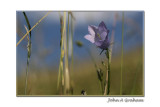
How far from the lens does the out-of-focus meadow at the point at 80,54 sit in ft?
4.50

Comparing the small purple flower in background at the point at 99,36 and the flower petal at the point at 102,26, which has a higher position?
the flower petal at the point at 102,26

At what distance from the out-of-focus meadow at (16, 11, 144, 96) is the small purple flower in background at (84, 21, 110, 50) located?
0.04 meters

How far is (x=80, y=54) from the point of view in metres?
1.39

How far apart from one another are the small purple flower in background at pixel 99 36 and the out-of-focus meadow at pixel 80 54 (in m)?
0.04

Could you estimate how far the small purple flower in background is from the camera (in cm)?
128

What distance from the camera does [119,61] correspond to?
54.2 inches

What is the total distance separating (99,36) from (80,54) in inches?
7.3

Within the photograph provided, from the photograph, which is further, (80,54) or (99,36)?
(80,54)

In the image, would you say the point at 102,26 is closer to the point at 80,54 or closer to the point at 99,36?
the point at 99,36

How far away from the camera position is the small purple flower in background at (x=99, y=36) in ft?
4.20

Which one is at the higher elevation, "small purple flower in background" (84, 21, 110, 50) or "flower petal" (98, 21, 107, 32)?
"flower petal" (98, 21, 107, 32)

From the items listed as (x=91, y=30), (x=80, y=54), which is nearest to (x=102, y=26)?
(x=91, y=30)

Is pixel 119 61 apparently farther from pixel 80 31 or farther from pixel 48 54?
pixel 48 54

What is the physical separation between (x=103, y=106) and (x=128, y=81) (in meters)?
0.23
